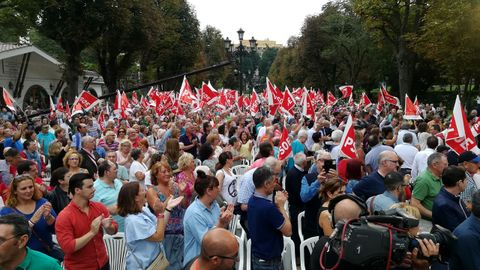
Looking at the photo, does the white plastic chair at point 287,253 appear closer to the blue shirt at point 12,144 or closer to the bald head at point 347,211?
the bald head at point 347,211

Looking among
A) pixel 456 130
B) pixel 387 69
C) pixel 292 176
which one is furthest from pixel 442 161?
pixel 387 69

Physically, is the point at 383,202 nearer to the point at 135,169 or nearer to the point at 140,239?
the point at 140,239

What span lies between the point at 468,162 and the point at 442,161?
33.1 inches

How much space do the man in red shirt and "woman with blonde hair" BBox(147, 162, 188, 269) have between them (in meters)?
0.75

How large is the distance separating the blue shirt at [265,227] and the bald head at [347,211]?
4.45ft

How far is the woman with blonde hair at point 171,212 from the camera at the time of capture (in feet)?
17.7

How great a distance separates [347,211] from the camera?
328cm

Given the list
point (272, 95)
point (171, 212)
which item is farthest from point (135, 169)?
point (272, 95)

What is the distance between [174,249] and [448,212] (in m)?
2.96

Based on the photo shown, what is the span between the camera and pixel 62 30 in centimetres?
3619

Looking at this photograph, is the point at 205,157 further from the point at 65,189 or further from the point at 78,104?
the point at 78,104

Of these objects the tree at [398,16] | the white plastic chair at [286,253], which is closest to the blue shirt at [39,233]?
the white plastic chair at [286,253]

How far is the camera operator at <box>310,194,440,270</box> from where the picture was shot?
2.89 metres

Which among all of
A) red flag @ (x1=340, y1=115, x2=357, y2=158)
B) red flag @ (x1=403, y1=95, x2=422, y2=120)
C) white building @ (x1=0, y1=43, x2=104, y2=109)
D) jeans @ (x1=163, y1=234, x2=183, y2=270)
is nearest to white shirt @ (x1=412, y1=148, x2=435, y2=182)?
red flag @ (x1=340, y1=115, x2=357, y2=158)
